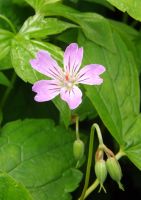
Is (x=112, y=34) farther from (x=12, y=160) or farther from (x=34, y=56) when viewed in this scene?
(x=12, y=160)

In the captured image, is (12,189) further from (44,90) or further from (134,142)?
(134,142)

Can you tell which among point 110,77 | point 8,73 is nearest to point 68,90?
point 110,77

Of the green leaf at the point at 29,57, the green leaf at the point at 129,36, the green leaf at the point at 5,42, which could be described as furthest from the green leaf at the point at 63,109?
the green leaf at the point at 129,36

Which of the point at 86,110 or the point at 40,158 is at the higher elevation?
the point at 86,110

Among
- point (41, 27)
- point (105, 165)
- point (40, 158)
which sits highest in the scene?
point (41, 27)

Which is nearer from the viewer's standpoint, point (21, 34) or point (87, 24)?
point (21, 34)

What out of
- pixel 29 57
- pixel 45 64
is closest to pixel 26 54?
pixel 29 57
